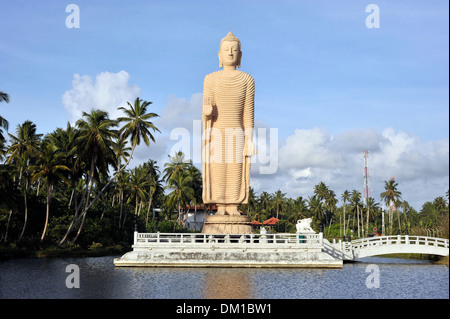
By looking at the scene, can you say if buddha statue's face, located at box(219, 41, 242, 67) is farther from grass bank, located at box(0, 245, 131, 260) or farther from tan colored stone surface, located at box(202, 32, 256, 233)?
grass bank, located at box(0, 245, 131, 260)

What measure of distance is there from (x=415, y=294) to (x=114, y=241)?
3138cm

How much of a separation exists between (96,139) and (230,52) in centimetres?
1226

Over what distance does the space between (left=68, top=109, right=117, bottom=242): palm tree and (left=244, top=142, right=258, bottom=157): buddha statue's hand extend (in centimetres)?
1117

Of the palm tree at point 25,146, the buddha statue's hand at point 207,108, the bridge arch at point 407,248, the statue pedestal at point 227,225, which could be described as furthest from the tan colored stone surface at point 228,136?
the palm tree at point 25,146

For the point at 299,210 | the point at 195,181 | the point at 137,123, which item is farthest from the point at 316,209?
the point at 137,123

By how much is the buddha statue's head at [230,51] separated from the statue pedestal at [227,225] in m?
10.1

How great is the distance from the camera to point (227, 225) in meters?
32.6

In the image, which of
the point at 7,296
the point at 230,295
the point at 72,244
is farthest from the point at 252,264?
the point at 72,244

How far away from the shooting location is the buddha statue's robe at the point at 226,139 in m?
33.9

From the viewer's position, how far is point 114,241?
4641 centimetres

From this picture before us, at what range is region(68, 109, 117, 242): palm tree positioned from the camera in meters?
38.7

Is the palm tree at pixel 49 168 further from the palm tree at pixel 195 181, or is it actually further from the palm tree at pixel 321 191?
the palm tree at pixel 321 191

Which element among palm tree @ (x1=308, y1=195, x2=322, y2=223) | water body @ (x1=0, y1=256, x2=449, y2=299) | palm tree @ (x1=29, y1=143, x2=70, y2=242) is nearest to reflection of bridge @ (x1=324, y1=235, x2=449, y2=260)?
water body @ (x1=0, y1=256, x2=449, y2=299)
